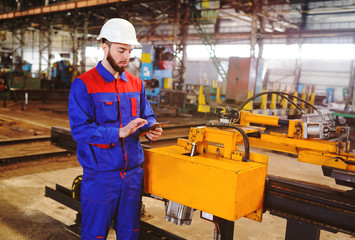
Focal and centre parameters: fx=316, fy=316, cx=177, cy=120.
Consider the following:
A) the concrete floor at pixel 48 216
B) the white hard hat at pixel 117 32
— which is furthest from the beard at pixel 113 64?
the concrete floor at pixel 48 216

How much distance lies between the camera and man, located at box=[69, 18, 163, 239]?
2041 millimetres

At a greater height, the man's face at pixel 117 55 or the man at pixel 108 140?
the man's face at pixel 117 55

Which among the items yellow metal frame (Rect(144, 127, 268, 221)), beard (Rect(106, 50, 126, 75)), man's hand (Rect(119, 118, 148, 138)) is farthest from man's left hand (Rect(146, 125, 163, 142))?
beard (Rect(106, 50, 126, 75))

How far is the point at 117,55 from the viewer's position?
2.15 meters

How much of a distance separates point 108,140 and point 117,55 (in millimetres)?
591

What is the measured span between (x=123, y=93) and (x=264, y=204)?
1.27m

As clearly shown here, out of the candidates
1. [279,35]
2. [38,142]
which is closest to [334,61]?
[279,35]

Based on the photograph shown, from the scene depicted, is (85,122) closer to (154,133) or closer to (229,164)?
(154,133)

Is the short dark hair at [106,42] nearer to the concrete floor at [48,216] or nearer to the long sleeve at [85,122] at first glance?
the long sleeve at [85,122]

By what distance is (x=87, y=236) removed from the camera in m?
2.15

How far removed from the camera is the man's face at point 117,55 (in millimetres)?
2144

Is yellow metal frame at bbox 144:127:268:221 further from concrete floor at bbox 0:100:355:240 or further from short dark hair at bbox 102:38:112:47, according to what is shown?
concrete floor at bbox 0:100:355:240

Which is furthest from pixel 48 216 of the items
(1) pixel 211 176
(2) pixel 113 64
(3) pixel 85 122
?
(1) pixel 211 176

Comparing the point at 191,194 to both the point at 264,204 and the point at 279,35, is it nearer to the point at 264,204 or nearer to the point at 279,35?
the point at 264,204
